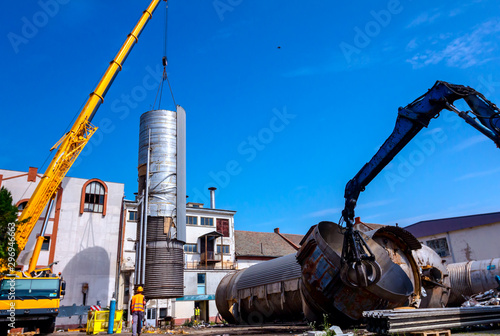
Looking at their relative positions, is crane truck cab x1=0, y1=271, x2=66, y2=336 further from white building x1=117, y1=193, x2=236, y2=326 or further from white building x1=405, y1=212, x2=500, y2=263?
white building x1=405, y1=212, x2=500, y2=263

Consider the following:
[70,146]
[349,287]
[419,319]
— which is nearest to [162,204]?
[70,146]

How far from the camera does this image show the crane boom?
22.6 m

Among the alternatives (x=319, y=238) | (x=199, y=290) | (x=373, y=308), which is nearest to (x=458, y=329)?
(x=373, y=308)

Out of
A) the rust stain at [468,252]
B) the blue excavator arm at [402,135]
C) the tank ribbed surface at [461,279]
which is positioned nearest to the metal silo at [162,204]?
the blue excavator arm at [402,135]

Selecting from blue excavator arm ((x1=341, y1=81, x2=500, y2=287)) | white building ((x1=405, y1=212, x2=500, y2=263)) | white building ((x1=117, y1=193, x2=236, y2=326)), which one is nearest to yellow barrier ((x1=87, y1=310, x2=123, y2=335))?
blue excavator arm ((x1=341, y1=81, x2=500, y2=287))

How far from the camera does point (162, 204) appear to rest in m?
20.6

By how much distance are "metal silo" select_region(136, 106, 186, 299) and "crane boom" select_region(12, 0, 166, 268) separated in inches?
234

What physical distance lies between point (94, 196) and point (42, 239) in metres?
10.1

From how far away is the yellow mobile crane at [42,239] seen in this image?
16266mm

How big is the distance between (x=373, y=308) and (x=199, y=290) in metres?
28.1

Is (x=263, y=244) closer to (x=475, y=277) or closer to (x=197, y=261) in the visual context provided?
(x=197, y=261)

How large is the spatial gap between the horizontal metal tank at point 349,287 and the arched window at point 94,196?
23730mm

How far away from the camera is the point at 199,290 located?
3684cm

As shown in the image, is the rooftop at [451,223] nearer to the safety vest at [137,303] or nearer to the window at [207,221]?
the window at [207,221]
